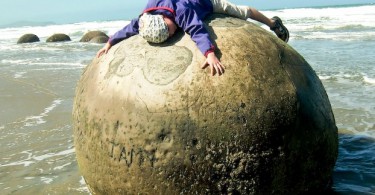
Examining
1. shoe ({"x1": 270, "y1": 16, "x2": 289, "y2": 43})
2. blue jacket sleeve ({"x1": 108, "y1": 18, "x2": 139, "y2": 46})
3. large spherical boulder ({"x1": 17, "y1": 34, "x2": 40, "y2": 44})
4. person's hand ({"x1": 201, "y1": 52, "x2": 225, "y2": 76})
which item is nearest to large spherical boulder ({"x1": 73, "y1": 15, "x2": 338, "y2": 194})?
person's hand ({"x1": 201, "y1": 52, "x2": 225, "y2": 76})

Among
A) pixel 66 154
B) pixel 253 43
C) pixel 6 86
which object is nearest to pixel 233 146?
pixel 253 43

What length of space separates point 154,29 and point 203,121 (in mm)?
800

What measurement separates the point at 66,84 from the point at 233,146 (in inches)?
334

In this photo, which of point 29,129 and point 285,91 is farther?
point 29,129

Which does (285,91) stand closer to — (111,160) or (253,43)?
(253,43)

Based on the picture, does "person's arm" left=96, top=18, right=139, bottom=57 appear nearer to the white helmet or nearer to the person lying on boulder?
the person lying on boulder

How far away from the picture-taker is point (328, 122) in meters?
3.77

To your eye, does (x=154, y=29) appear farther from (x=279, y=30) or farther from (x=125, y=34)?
(x=279, y=30)

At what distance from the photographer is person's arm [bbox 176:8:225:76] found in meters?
3.29

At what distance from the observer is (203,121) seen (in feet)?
10.5

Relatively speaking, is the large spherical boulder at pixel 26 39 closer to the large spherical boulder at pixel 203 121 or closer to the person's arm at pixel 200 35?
the large spherical boulder at pixel 203 121

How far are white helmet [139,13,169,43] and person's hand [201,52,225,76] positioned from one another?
16.0 inches

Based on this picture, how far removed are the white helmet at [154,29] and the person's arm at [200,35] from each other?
0.47 ft

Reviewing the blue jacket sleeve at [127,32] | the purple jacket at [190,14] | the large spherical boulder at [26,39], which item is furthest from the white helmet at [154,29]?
the large spherical boulder at [26,39]
